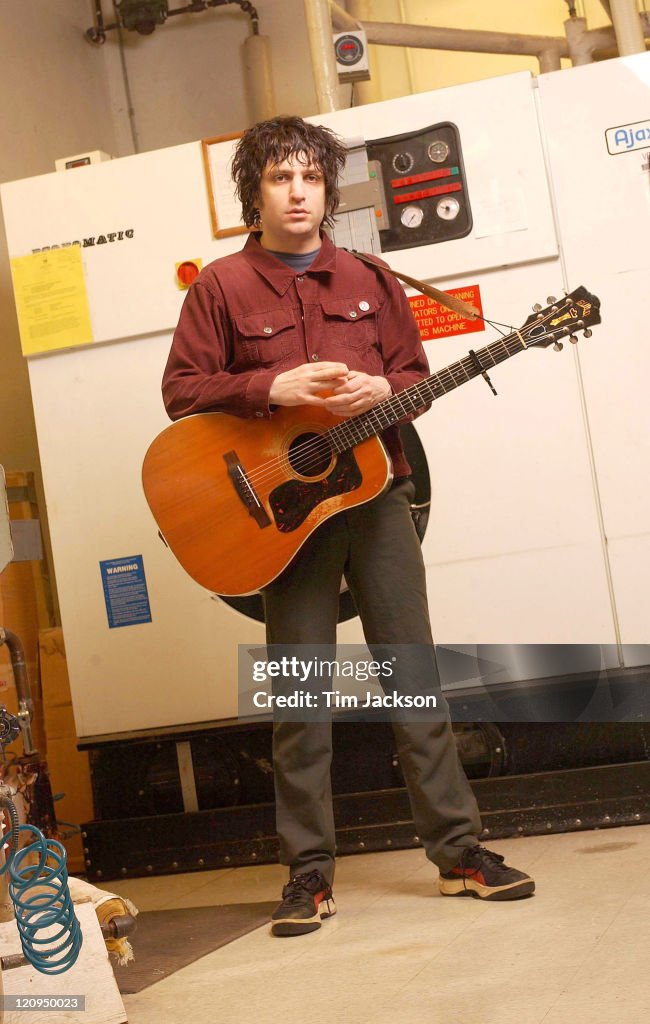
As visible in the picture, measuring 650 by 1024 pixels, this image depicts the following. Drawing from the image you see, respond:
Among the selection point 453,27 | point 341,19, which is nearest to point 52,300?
point 341,19

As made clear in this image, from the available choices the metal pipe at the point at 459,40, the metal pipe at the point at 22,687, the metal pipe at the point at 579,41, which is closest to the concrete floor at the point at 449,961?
the metal pipe at the point at 22,687

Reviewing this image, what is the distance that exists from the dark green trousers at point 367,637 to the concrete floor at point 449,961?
140mm

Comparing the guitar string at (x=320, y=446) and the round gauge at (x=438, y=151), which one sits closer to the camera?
the guitar string at (x=320, y=446)

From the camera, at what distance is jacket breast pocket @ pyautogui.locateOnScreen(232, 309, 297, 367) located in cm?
214

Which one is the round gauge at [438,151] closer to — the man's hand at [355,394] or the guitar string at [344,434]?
the guitar string at [344,434]

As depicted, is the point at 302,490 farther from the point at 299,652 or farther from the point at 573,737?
the point at 573,737

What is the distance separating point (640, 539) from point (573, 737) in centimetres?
51

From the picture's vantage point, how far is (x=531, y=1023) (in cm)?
133

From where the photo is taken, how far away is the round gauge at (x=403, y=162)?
263cm

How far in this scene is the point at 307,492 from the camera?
2094 mm

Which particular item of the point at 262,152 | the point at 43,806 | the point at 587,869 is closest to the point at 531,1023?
the point at 587,869

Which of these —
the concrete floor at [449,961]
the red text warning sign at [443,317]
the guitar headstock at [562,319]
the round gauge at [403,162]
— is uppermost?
the round gauge at [403,162]

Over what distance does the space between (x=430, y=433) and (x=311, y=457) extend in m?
0.60

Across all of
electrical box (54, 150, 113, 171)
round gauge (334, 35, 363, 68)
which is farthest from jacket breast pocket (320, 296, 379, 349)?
round gauge (334, 35, 363, 68)
